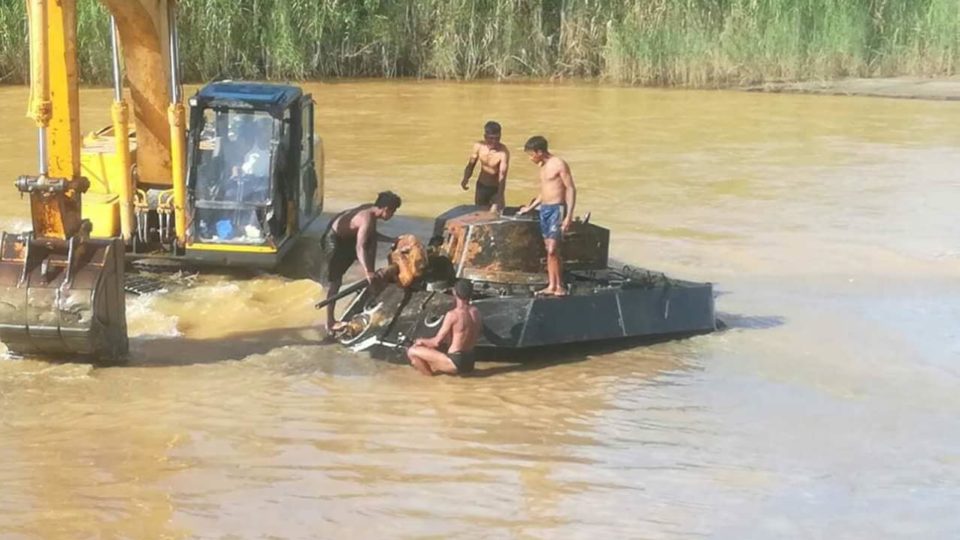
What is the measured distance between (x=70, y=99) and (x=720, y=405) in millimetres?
5490

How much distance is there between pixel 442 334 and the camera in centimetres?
1083

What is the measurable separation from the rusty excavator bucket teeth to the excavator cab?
10.2 feet

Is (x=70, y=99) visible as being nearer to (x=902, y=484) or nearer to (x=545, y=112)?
(x=902, y=484)

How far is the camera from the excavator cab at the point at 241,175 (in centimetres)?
1341

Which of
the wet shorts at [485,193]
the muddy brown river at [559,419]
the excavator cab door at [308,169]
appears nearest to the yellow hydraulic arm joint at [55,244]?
the muddy brown river at [559,419]

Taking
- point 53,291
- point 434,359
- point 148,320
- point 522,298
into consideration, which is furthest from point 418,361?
point 148,320

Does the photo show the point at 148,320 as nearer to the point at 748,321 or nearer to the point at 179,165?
the point at 179,165

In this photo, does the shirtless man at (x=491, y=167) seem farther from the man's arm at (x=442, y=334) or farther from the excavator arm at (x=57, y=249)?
Answer: the excavator arm at (x=57, y=249)

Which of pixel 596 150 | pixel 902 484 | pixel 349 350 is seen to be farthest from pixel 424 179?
pixel 902 484

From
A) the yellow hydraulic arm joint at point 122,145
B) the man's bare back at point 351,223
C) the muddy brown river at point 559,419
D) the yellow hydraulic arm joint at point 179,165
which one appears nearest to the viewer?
the muddy brown river at point 559,419

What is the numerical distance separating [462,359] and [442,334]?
26cm

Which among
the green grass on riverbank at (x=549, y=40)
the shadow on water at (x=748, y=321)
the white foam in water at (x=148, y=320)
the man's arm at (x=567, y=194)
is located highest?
the green grass on riverbank at (x=549, y=40)

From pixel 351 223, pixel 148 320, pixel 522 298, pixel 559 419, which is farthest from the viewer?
pixel 148 320

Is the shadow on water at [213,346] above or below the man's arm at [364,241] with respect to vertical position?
below
